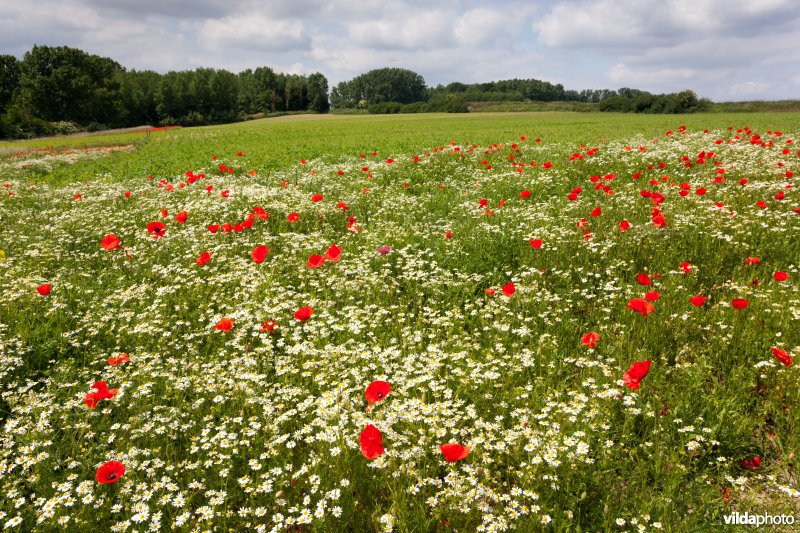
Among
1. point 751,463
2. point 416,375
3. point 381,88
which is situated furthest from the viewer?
point 381,88

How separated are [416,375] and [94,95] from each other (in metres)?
96.0

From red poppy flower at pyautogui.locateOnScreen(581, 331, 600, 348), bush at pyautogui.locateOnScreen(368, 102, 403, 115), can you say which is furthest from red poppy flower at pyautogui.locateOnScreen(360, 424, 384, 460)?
bush at pyautogui.locateOnScreen(368, 102, 403, 115)

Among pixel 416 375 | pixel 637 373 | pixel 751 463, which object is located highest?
pixel 637 373

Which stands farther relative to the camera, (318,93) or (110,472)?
(318,93)

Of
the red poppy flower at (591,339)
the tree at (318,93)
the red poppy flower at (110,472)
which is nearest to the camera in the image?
the red poppy flower at (110,472)

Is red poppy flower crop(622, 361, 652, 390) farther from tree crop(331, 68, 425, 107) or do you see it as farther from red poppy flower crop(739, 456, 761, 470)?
tree crop(331, 68, 425, 107)

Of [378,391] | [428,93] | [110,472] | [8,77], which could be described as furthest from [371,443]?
[428,93]

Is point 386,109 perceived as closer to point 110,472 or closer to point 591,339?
point 591,339

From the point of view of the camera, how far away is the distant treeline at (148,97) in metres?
64.8

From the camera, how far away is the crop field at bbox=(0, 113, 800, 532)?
2.56 m

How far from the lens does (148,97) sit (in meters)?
90.0

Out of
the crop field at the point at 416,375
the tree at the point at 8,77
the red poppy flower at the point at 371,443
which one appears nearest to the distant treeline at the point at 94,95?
the tree at the point at 8,77

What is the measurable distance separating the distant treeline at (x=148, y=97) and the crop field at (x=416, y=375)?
66284 mm

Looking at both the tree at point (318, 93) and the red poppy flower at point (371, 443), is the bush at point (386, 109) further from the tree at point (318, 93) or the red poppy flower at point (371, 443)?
the red poppy flower at point (371, 443)
